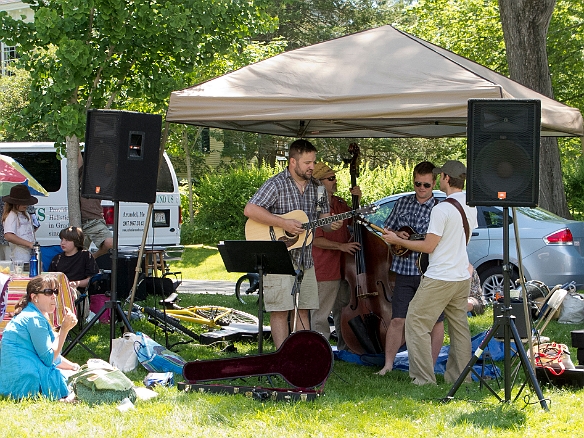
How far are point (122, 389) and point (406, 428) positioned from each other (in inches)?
78.3

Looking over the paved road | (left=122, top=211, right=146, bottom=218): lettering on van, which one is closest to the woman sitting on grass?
(left=122, top=211, right=146, bottom=218): lettering on van

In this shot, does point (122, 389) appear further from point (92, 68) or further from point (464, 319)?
point (92, 68)

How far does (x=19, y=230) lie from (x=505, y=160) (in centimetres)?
581

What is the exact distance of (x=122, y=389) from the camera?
5656mm

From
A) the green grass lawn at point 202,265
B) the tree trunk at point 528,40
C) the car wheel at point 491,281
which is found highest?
the tree trunk at point 528,40

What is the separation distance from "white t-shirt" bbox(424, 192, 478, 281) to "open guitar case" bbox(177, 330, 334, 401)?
3.47 feet

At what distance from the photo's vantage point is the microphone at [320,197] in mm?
6777

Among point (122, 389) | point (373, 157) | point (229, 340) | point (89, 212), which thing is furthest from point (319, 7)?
point (122, 389)

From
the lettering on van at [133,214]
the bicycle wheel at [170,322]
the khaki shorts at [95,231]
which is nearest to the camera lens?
the bicycle wheel at [170,322]

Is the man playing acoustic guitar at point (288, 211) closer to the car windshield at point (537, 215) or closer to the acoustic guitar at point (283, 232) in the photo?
the acoustic guitar at point (283, 232)

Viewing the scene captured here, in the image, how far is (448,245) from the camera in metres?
6.27

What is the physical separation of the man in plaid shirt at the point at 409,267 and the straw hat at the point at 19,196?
4428mm

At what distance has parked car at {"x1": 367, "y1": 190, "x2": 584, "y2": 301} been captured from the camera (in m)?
10.6

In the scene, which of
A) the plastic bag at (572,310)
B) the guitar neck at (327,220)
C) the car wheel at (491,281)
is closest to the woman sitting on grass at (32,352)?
the guitar neck at (327,220)
